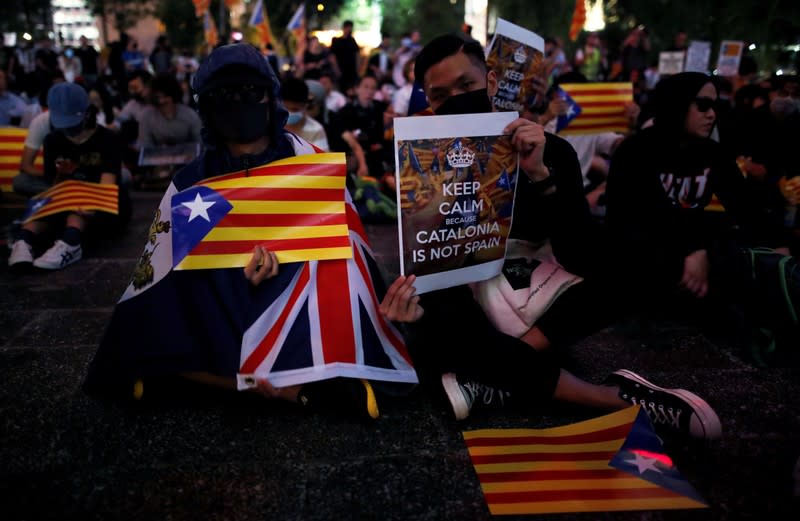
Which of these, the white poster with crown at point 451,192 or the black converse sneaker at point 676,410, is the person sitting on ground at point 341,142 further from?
the black converse sneaker at point 676,410

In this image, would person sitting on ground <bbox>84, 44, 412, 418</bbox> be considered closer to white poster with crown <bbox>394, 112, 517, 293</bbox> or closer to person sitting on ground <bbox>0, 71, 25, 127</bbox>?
white poster with crown <bbox>394, 112, 517, 293</bbox>

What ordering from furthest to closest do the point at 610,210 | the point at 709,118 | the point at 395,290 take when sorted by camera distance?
the point at 610,210, the point at 709,118, the point at 395,290

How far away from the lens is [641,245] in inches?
117

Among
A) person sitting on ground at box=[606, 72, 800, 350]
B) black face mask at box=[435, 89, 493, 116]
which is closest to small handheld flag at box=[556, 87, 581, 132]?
person sitting on ground at box=[606, 72, 800, 350]

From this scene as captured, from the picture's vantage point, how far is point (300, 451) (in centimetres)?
218

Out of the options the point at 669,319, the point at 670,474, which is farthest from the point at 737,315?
the point at 670,474

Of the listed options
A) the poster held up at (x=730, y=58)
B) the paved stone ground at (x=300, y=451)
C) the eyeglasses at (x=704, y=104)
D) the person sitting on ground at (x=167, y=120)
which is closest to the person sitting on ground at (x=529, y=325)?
the paved stone ground at (x=300, y=451)

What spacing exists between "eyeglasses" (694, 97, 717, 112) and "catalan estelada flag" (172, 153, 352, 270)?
197 cm

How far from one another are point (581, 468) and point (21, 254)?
12.8 feet

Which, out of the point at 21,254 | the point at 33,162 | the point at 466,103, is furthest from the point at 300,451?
the point at 33,162

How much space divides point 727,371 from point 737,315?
0.41 meters

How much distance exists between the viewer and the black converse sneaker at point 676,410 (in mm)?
2131

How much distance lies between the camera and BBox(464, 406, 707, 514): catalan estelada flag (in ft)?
6.11

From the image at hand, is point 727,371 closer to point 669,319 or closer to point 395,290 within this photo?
point 669,319
